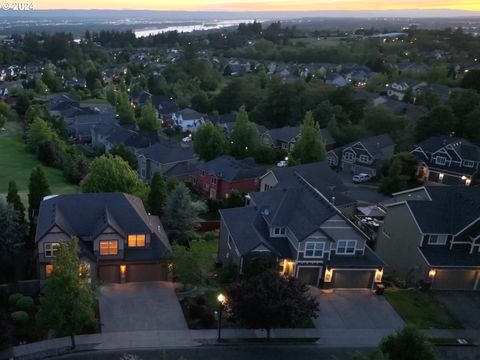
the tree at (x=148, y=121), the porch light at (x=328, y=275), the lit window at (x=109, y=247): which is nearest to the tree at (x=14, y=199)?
the lit window at (x=109, y=247)

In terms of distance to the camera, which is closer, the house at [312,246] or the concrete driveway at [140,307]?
the concrete driveway at [140,307]

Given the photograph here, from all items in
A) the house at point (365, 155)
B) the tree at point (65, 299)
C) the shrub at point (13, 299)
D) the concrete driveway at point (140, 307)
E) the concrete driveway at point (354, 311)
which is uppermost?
the tree at point (65, 299)

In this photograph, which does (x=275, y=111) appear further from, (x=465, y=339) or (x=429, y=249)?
(x=465, y=339)

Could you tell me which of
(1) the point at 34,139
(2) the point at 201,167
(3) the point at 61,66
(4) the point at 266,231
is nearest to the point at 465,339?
(4) the point at 266,231

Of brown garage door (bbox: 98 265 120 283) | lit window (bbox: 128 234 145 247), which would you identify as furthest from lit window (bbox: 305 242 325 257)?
brown garage door (bbox: 98 265 120 283)

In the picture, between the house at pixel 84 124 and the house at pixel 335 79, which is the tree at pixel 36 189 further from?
the house at pixel 335 79

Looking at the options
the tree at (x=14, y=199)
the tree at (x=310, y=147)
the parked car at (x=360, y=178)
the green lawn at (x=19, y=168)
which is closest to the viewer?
the tree at (x=14, y=199)

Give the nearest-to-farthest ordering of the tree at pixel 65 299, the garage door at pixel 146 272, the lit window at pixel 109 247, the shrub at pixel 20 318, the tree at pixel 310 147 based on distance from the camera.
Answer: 1. the tree at pixel 65 299
2. the shrub at pixel 20 318
3. the lit window at pixel 109 247
4. the garage door at pixel 146 272
5. the tree at pixel 310 147
